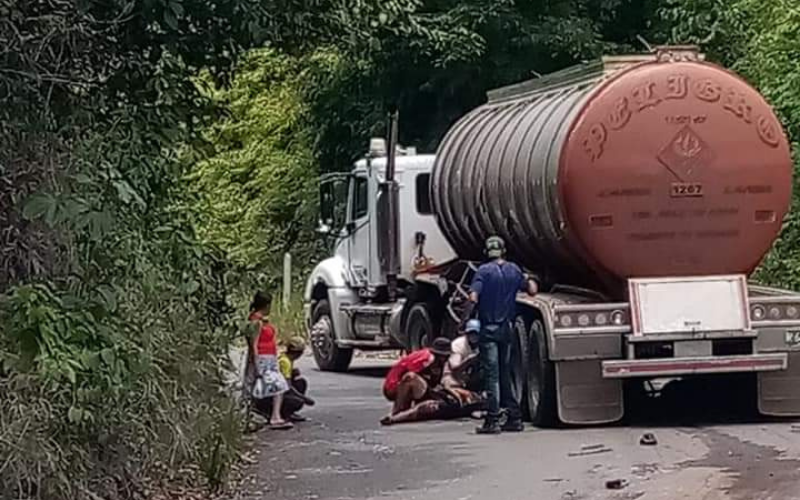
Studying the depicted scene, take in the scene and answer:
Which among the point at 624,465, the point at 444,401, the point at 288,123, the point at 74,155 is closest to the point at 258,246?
the point at 288,123

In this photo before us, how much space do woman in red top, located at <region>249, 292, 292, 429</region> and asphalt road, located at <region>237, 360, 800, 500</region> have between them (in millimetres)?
325

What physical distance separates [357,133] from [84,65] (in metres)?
22.1

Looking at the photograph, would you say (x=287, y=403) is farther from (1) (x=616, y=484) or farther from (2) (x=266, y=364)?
(1) (x=616, y=484)

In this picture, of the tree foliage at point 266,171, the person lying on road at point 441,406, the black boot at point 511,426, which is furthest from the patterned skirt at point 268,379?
the tree foliage at point 266,171

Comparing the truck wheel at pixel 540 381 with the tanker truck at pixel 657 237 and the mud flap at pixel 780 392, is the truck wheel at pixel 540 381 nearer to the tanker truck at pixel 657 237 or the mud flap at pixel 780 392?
the tanker truck at pixel 657 237

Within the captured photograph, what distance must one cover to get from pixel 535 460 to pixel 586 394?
201cm

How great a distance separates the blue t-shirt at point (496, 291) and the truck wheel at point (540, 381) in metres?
0.39

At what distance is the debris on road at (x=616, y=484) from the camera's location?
37.0ft

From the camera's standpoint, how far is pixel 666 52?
15.2 m

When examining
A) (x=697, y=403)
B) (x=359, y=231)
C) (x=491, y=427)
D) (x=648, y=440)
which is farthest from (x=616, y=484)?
(x=359, y=231)

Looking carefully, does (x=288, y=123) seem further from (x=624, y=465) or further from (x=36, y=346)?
(x=36, y=346)

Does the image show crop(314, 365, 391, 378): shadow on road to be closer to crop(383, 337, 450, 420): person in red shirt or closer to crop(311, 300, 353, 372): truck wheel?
crop(311, 300, 353, 372): truck wheel

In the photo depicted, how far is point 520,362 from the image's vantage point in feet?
51.6

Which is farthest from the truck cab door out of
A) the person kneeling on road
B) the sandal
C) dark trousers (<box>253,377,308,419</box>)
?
the sandal
